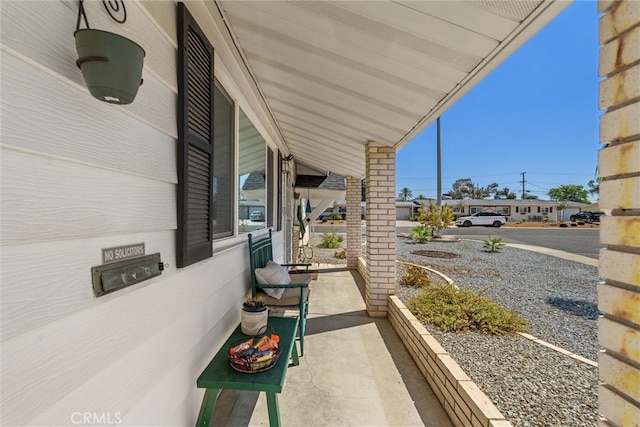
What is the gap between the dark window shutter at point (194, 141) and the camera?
138 cm

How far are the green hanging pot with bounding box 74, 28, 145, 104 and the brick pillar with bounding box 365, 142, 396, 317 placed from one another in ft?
10.4

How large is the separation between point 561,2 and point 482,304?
310cm

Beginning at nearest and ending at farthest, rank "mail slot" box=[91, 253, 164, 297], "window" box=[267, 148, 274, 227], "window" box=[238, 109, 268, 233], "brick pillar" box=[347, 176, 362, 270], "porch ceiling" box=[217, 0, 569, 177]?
"mail slot" box=[91, 253, 164, 297] < "porch ceiling" box=[217, 0, 569, 177] < "window" box=[238, 109, 268, 233] < "window" box=[267, 148, 274, 227] < "brick pillar" box=[347, 176, 362, 270]

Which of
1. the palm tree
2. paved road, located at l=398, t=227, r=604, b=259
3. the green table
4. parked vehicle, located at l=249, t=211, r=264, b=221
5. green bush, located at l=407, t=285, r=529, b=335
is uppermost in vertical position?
the palm tree

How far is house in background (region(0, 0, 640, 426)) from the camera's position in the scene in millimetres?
700

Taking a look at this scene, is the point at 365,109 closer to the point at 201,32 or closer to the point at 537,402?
the point at 201,32

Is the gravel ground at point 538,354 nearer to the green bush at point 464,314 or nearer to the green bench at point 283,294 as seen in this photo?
the green bush at point 464,314

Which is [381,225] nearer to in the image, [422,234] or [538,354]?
[538,354]

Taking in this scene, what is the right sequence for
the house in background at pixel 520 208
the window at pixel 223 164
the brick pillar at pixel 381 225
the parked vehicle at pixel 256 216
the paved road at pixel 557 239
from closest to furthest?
the window at pixel 223 164 → the parked vehicle at pixel 256 216 → the brick pillar at pixel 381 225 → the paved road at pixel 557 239 → the house in background at pixel 520 208

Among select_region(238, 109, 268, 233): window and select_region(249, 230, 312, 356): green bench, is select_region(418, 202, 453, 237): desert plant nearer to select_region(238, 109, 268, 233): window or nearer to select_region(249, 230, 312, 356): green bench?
select_region(238, 109, 268, 233): window

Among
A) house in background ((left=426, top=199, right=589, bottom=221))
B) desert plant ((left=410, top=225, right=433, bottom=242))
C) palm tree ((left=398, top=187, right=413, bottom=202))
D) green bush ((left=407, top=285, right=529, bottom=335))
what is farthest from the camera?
palm tree ((left=398, top=187, right=413, bottom=202))

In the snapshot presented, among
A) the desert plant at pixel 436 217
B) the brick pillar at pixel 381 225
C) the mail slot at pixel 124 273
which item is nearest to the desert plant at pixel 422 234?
the desert plant at pixel 436 217

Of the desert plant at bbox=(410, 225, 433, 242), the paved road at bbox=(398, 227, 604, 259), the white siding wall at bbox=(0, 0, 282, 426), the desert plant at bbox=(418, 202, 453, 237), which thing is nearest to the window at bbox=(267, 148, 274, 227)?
the white siding wall at bbox=(0, 0, 282, 426)

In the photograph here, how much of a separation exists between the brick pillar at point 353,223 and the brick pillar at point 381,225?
288cm
